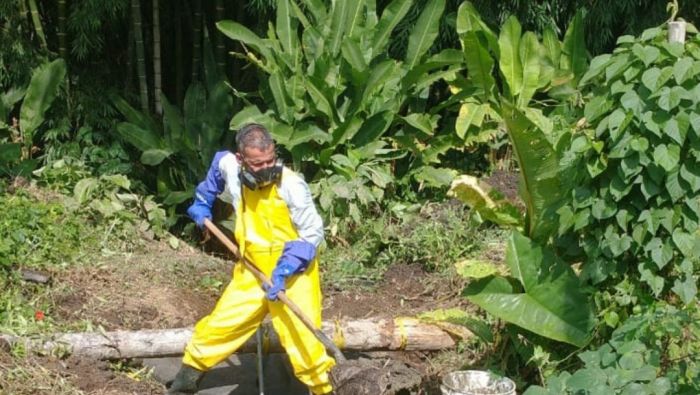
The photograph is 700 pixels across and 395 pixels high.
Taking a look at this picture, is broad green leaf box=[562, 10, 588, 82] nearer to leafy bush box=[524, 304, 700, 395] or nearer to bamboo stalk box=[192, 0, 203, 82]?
bamboo stalk box=[192, 0, 203, 82]

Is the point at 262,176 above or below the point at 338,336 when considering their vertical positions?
above

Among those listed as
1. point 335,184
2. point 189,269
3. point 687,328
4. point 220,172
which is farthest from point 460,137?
point 687,328

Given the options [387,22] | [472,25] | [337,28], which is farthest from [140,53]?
[472,25]

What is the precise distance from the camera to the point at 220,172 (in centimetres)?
650

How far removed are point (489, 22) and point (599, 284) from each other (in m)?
4.50

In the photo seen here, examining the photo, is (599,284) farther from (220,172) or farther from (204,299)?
(204,299)

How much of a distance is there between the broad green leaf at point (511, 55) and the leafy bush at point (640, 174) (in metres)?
3.31

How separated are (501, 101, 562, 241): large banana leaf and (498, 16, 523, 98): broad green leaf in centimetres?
295

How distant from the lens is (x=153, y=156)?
9398mm

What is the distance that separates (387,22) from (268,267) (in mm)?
3620

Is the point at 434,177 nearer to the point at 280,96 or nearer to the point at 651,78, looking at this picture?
the point at 280,96

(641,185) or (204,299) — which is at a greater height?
(641,185)

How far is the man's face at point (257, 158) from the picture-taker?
5.96 m

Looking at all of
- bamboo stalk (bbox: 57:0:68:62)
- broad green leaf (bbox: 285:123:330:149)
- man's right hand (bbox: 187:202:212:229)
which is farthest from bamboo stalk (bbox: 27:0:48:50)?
man's right hand (bbox: 187:202:212:229)
